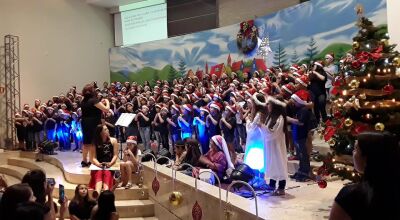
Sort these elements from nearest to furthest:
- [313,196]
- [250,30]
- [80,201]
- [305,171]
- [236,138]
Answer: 1. [80,201]
2. [313,196]
3. [305,171]
4. [236,138]
5. [250,30]

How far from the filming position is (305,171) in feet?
23.9

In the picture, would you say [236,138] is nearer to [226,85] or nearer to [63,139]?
[226,85]

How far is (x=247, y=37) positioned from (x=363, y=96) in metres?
11.6

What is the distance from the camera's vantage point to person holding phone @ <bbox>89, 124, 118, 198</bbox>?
7.68 metres

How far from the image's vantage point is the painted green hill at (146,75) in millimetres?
20231

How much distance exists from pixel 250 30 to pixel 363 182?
14006 mm

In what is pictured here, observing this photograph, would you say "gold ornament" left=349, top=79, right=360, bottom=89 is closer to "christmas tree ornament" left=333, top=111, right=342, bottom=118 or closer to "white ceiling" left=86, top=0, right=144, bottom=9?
"christmas tree ornament" left=333, top=111, right=342, bottom=118

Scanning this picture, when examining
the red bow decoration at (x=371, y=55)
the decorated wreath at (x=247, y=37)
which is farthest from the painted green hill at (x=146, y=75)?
the red bow decoration at (x=371, y=55)

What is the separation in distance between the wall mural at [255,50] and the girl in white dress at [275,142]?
1.88 meters

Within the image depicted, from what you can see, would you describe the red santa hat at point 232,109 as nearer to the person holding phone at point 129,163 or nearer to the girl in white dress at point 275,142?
the person holding phone at point 129,163

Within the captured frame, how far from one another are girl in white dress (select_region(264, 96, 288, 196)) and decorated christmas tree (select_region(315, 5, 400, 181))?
3.87ft

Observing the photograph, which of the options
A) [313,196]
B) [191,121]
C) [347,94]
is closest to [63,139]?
[191,121]

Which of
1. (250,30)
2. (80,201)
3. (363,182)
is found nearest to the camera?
(363,182)

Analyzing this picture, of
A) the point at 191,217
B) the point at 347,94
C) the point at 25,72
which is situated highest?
the point at 25,72
